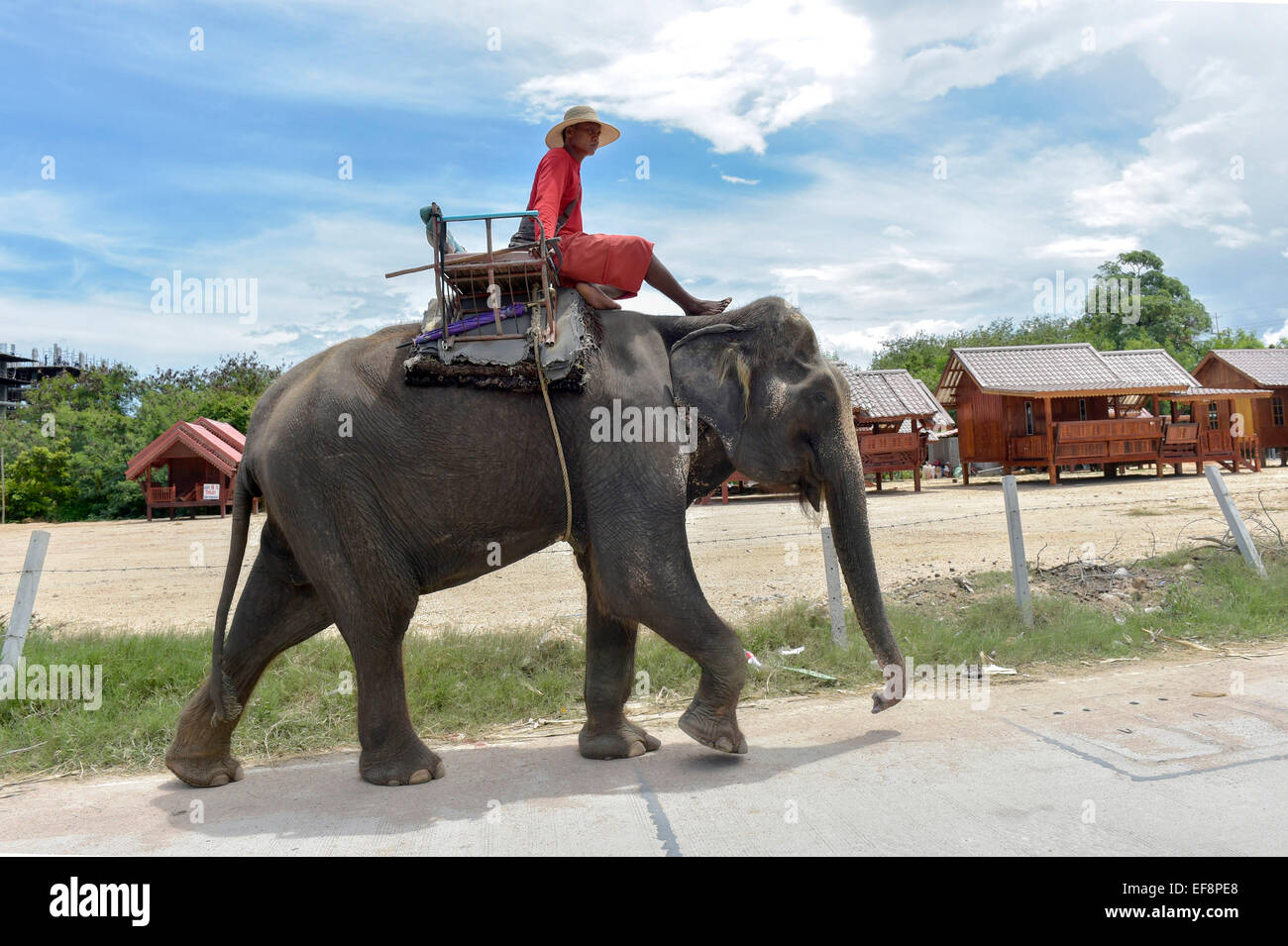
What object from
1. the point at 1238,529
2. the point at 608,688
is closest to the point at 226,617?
the point at 608,688

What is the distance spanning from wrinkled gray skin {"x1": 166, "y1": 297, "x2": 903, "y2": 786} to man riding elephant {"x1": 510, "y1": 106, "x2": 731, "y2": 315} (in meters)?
0.18

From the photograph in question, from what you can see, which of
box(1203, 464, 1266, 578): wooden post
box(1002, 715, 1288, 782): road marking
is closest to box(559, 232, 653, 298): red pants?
box(1002, 715, 1288, 782): road marking

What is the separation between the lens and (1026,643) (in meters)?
6.80

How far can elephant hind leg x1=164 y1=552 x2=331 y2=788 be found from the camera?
4742 mm

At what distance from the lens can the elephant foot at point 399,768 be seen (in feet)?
14.9

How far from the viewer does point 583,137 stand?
5.12 metres

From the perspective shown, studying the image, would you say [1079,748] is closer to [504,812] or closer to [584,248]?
[504,812]

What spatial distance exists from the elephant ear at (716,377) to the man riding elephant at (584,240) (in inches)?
12.3

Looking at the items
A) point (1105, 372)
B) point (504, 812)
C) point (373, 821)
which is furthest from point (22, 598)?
point (1105, 372)

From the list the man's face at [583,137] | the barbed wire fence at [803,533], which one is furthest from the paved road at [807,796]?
the barbed wire fence at [803,533]

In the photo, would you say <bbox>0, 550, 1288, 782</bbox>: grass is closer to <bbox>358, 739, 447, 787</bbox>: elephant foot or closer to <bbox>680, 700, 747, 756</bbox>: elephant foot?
<bbox>358, 739, 447, 787</bbox>: elephant foot

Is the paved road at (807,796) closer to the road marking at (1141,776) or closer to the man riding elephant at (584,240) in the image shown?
the road marking at (1141,776)

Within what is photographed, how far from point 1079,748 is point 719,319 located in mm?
2780

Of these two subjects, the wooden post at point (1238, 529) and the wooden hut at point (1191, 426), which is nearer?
the wooden post at point (1238, 529)
